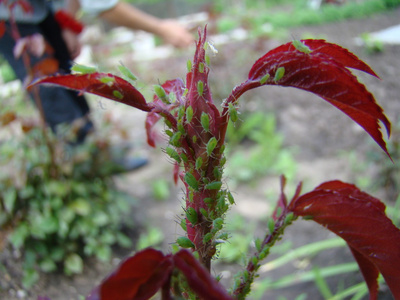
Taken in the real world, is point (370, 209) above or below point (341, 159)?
below

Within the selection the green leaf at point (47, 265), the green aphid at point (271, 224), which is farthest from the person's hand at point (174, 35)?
the green aphid at point (271, 224)

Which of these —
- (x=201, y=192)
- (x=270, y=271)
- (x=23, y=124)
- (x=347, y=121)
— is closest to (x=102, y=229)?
(x=23, y=124)

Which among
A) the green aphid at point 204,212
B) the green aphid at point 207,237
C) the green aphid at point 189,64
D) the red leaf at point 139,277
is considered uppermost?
the green aphid at point 189,64

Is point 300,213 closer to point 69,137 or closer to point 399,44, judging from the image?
point 69,137

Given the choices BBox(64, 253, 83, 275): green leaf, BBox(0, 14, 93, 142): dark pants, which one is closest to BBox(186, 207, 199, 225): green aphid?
BBox(64, 253, 83, 275): green leaf

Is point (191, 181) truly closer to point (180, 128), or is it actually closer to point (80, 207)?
point (180, 128)

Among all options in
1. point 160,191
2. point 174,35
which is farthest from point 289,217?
point 160,191

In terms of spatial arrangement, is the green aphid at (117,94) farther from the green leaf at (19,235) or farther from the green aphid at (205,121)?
the green leaf at (19,235)

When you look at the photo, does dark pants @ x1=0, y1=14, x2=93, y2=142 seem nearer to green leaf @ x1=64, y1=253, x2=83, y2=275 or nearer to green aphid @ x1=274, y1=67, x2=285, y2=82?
green leaf @ x1=64, y1=253, x2=83, y2=275
